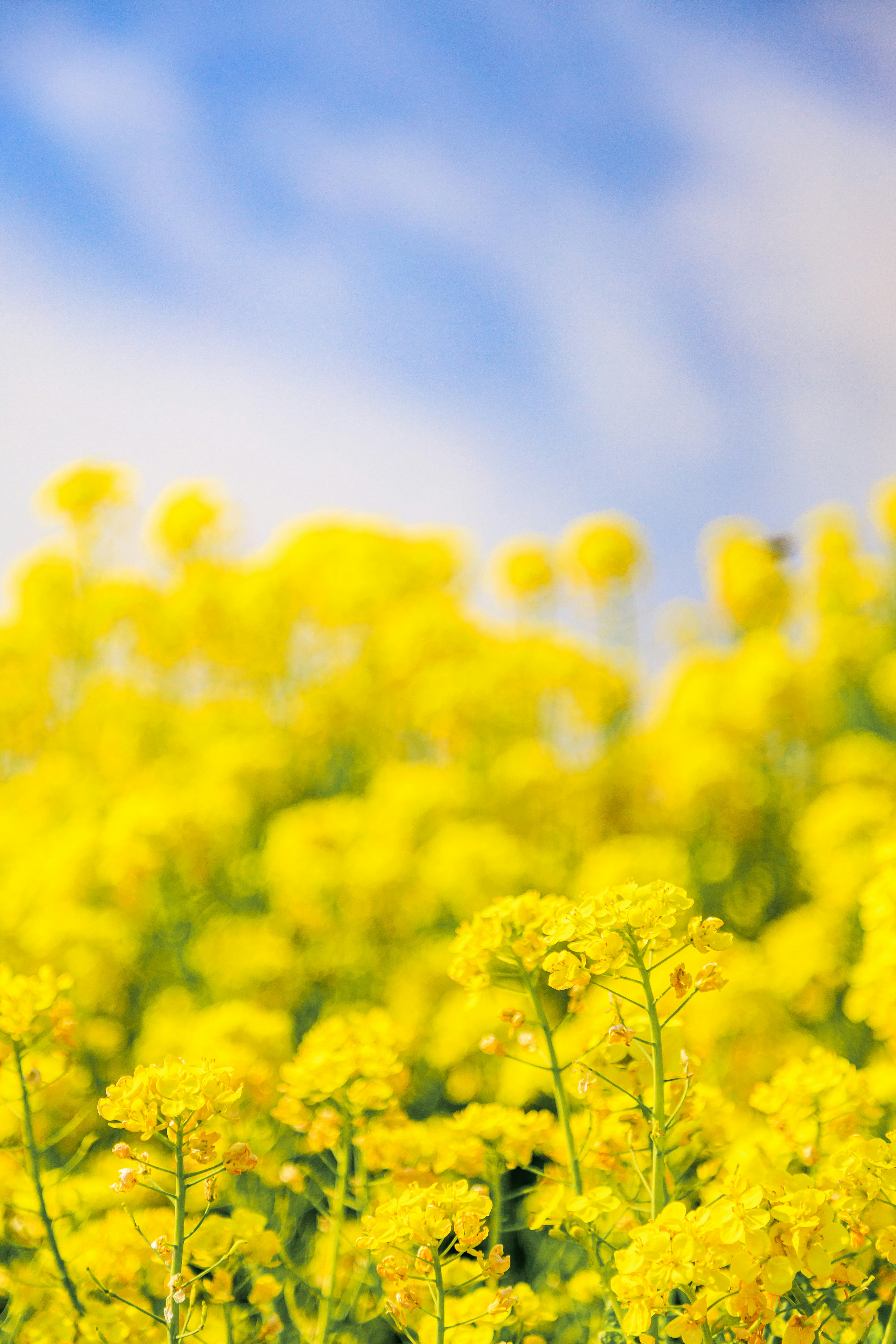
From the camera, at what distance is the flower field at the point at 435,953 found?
1.27 metres

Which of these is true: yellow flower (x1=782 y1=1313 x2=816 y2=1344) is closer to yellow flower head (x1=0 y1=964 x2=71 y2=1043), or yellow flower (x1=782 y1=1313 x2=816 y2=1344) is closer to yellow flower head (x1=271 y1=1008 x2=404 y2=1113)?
yellow flower head (x1=271 y1=1008 x2=404 y2=1113)

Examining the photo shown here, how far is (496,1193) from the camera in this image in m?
1.77

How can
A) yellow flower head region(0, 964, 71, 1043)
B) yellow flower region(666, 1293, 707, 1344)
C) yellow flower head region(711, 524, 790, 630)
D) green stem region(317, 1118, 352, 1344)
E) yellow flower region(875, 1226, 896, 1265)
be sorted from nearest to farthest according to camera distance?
yellow flower region(666, 1293, 707, 1344), yellow flower region(875, 1226, 896, 1265), yellow flower head region(0, 964, 71, 1043), green stem region(317, 1118, 352, 1344), yellow flower head region(711, 524, 790, 630)

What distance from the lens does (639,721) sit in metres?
5.79

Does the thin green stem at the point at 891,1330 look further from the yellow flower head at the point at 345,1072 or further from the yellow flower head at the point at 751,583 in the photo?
the yellow flower head at the point at 751,583

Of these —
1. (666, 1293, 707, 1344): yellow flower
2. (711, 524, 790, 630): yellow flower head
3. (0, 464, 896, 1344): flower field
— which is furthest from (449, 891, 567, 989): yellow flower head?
(711, 524, 790, 630): yellow flower head

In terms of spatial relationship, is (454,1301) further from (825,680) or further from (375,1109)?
(825,680)

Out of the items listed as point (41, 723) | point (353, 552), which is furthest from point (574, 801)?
point (41, 723)

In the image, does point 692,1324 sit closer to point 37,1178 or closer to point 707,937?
point 707,937

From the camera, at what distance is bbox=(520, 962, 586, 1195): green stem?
4.63 ft

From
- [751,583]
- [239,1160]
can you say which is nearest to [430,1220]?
[239,1160]

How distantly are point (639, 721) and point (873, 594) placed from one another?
8.52 ft

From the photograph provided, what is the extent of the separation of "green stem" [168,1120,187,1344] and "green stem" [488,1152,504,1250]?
0.37 meters

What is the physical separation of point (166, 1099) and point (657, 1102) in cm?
56
